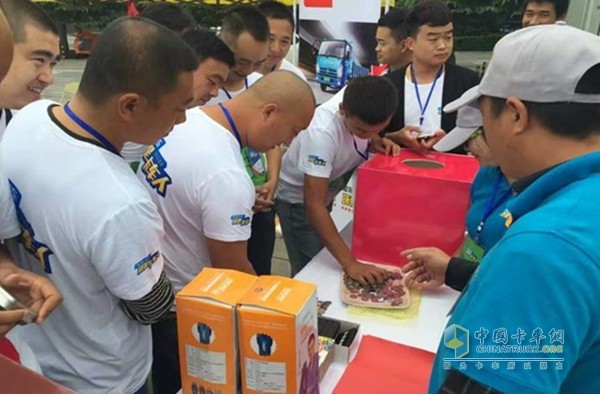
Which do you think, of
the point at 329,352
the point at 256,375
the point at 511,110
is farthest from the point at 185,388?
the point at 511,110

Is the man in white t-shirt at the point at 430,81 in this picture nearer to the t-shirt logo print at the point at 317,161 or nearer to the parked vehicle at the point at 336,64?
the t-shirt logo print at the point at 317,161

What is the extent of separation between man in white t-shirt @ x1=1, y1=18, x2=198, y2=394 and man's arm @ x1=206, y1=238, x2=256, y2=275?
0.82 feet

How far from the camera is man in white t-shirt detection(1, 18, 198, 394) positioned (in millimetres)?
871

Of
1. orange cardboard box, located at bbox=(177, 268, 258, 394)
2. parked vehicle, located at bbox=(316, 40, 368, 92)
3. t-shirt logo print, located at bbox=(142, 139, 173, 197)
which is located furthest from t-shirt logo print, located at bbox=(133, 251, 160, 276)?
parked vehicle, located at bbox=(316, 40, 368, 92)

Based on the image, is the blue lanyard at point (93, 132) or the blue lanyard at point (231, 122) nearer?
the blue lanyard at point (93, 132)

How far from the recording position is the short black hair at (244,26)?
2.13 meters

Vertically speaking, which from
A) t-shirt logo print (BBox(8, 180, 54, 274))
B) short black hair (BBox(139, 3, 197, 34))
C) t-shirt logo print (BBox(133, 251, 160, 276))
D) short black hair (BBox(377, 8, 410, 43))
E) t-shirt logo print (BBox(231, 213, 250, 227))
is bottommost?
t-shirt logo print (BBox(231, 213, 250, 227))

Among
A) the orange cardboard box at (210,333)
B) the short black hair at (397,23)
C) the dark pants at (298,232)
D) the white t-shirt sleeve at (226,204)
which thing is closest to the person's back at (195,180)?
the white t-shirt sleeve at (226,204)

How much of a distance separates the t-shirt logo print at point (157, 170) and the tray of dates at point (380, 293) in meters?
0.59

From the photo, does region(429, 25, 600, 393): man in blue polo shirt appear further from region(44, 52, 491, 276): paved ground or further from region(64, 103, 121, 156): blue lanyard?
region(44, 52, 491, 276): paved ground

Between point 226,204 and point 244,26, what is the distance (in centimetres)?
119

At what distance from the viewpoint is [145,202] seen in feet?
2.93

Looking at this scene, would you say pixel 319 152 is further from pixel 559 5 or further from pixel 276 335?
pixel 559 5

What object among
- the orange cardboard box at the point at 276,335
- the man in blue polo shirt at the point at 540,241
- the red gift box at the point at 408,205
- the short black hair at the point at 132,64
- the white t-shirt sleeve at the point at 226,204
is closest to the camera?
the man in blue polo shirt at the point at 540,241
